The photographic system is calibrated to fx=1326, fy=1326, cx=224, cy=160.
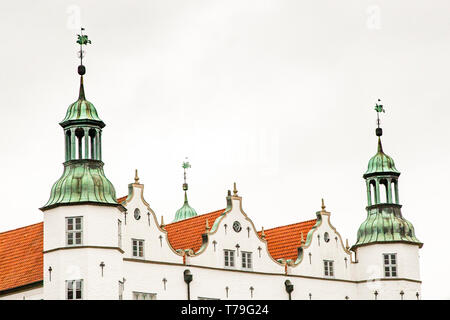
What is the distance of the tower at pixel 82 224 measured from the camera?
62656 mm

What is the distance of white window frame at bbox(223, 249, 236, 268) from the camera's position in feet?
226

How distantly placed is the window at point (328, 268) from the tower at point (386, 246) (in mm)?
2108

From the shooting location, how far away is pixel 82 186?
210 feet

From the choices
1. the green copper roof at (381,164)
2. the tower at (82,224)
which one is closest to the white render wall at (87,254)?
the tower at (82,224)

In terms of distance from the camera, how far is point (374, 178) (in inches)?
2995

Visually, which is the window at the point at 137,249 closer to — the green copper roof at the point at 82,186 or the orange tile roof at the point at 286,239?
the green copper roof at the point at 82,186

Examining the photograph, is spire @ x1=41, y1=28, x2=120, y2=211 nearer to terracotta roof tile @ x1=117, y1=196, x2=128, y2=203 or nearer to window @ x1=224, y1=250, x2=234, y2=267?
terracotta roof tile @ x1=117, y1=196, x2=128, y2=203

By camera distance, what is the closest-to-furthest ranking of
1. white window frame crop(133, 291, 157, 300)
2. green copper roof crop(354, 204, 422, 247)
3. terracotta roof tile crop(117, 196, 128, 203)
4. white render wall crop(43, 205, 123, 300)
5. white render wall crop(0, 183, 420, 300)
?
white render wall crop(43, 205, 123, 300), white render wall crop(0, 183, 420, 300), white window frame crop(133, 291, 157, 300), terracotta roof tile crop(117, 196, 128, 203), green copper roof crop(354, 204, 422, 247)

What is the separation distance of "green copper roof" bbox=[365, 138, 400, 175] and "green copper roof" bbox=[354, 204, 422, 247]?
211 centimetres

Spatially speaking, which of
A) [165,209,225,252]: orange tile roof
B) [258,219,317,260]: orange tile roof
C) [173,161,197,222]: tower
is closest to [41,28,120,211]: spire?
[165,209,225,252]: orange tile roof

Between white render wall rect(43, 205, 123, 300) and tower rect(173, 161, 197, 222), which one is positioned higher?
tower rect(173, 161, 197, 222)

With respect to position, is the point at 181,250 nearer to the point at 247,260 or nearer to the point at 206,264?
the point at 206,264
